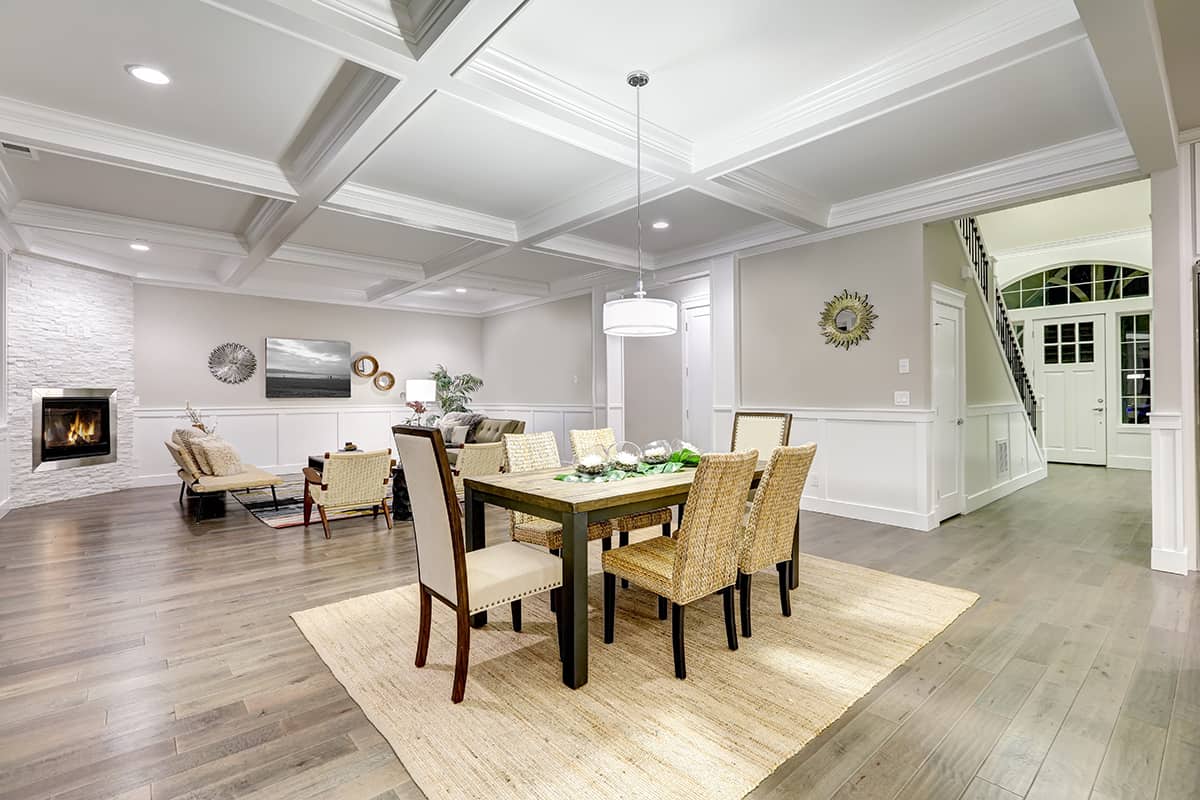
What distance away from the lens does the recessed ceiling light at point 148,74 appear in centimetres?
275

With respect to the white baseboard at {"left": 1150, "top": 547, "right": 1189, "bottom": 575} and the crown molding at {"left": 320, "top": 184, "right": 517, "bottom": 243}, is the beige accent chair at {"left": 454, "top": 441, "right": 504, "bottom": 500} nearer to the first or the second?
the crown molding at {"left": 320, "top": 184, "right": 517, "bottom": 243}

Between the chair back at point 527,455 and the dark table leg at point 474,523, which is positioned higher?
the chair back at point 527,455

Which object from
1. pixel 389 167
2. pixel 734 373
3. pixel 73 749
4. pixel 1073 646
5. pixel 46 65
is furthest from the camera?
pixel 734 373

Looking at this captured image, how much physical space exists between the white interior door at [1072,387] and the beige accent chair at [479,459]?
323 inches

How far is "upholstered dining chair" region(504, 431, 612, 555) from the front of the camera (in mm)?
2996

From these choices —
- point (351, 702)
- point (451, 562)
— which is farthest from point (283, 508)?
point (451, 562)

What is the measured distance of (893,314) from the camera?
4672 mm

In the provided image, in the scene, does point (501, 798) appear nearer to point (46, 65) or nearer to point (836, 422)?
point (46, 65)

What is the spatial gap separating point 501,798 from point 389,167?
3871mm

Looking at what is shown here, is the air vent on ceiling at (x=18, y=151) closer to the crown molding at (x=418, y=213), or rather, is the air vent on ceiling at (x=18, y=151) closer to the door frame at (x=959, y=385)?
the crown molding at (x=418, y=213)

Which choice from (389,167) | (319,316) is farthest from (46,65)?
(319,316)

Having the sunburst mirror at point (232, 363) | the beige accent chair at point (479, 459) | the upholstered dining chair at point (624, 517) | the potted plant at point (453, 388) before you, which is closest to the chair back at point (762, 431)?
the upholstered dining chair at point (624, 517)

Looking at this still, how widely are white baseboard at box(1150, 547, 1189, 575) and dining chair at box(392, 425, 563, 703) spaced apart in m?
3.83

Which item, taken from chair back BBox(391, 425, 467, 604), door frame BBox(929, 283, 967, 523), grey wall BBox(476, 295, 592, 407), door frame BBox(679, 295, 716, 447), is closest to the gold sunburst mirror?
door frame BBox(929, 283, 967, 523)
